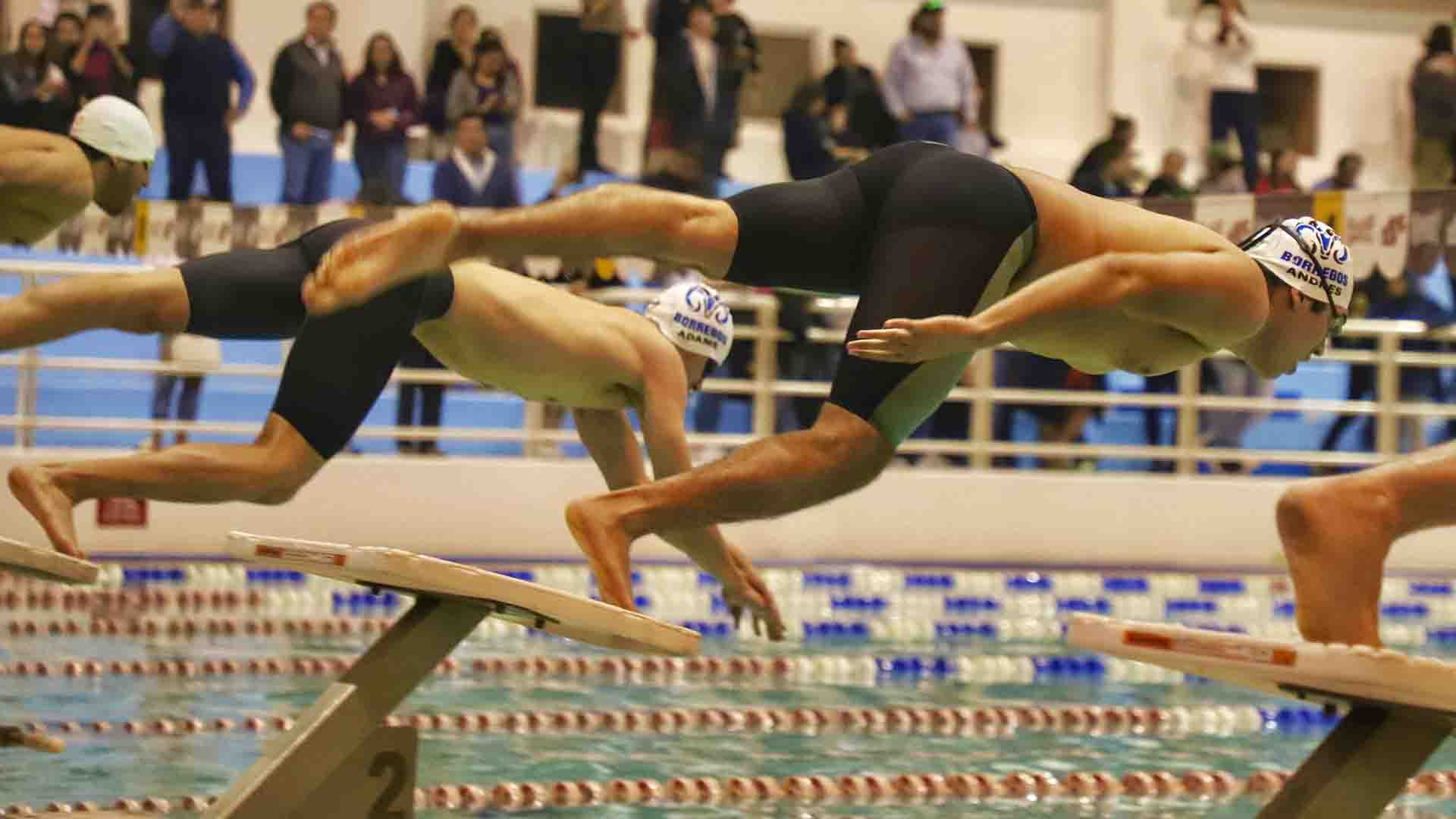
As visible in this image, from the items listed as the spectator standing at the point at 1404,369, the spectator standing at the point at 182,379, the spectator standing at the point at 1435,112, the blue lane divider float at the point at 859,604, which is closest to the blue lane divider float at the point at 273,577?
the spectator standing at the point at 182,379

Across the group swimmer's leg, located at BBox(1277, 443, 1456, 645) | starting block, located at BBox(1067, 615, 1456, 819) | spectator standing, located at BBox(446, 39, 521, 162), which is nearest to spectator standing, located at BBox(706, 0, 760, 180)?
spectator standing, located at BBox(446, 39, 521, 162)

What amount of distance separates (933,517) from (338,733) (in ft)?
26.5

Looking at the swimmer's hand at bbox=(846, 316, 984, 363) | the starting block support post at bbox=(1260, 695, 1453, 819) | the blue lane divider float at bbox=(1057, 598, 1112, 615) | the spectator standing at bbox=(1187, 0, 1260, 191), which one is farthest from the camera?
the spectator standing at bbox=(1187, 0, 1260, 191)

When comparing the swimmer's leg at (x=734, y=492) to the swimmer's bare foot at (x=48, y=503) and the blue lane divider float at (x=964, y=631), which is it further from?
the blue lane divider float at (x=964, y=631)

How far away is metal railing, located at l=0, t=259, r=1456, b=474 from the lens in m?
10.5

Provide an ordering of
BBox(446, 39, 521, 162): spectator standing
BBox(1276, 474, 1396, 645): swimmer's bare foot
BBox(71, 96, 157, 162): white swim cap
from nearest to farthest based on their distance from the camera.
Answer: BBox(1276, 474, 1396, 645): swimmer's bare foot < BBox(71, 96, 157, 162): white swim cap < BBox(446, 39, 521, 162): spectator standing

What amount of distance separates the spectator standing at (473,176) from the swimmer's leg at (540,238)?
24.3ft

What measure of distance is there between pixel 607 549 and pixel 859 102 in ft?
28.4

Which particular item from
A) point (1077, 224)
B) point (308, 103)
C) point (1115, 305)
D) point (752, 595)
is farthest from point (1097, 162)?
point (1115, 305)

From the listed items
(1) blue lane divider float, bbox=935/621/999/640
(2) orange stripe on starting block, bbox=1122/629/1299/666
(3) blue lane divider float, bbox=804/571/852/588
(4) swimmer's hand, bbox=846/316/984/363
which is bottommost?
(3) blue lane divider float, bbox=804/571/852/588

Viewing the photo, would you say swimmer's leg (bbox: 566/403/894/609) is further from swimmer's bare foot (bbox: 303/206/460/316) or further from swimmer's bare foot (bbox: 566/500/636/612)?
swimmer's bare foot (bbox: 303/206/460/316)

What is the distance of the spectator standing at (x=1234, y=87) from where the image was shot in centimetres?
1455

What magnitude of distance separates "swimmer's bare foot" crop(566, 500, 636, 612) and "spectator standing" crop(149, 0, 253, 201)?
7938mm

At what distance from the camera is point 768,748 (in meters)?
5.65
